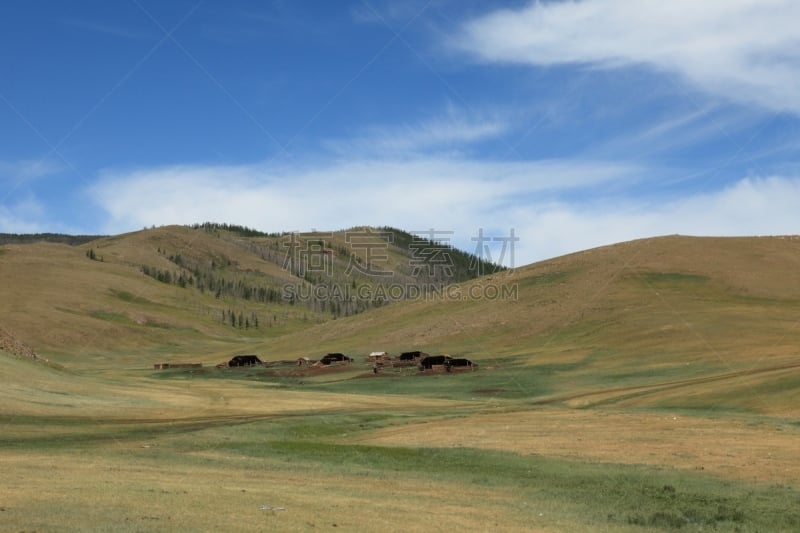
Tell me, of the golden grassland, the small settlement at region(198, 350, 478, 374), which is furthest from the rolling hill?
the small settlement at region(198, 350, 478, 374)

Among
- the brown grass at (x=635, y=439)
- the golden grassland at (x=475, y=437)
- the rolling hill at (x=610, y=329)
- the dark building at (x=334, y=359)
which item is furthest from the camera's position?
the dark building at (x=334, y=359)

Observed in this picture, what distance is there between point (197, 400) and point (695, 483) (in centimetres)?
4651

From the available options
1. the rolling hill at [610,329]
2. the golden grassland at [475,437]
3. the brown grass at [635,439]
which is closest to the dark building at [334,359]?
the golden grassland at [475,437]

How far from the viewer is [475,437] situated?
42625 millimetres

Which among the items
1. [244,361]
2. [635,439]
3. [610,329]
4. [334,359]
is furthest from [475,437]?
[244,361]

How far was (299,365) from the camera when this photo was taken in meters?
120

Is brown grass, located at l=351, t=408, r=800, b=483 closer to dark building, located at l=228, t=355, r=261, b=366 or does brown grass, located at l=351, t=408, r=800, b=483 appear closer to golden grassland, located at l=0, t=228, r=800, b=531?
golden grassland, located at l=0, t=228, r=800, b=531

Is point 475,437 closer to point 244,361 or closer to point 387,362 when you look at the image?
point 387,362

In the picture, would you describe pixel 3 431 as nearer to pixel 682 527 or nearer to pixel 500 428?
pixel 500 428

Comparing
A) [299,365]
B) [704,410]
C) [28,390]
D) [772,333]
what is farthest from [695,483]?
[299,365]

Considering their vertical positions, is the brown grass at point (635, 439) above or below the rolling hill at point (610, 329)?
below

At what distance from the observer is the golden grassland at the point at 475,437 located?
2236 centimetres

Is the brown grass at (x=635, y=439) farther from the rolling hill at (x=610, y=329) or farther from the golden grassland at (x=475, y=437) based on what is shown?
the rolling hill at (x=610, y=329)

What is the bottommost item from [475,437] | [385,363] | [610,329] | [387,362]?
[475,437]
